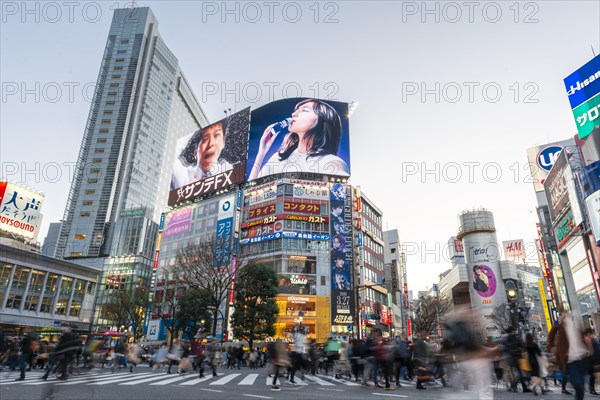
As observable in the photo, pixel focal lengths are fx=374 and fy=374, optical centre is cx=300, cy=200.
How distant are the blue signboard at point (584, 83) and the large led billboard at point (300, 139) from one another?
29.3 meters

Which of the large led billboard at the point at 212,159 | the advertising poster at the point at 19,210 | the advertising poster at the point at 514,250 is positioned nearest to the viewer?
the advertising poster at the point at 19,210

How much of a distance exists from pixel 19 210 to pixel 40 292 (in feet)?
34.9

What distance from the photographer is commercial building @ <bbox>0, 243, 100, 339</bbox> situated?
144 feet

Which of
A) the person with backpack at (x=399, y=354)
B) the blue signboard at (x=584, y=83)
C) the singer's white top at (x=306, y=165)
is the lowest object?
the person with backpack at (x=399, y=354)

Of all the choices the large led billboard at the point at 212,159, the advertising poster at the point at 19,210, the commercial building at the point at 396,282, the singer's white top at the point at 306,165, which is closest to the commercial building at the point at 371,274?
the singer's white top at the point at 306,165

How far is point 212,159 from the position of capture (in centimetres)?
6456

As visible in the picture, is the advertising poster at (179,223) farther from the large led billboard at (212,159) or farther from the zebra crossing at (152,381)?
the zebra crossing at (152,381)

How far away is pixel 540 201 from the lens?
63344 millimetres

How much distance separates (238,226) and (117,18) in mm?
99952

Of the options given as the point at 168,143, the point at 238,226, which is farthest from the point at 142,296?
the point at 168,143

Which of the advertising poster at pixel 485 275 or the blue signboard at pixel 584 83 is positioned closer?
the blue signboard at pixel 584 83

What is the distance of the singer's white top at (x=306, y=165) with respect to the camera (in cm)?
5594

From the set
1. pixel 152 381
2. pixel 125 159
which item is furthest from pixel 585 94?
pixel 125 159

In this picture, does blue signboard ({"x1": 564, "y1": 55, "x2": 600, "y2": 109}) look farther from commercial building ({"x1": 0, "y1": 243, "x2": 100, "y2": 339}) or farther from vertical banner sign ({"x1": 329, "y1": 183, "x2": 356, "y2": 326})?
commercial building ({"x1": 0, "y1": 243, "x2": 100, "y2": 339})
